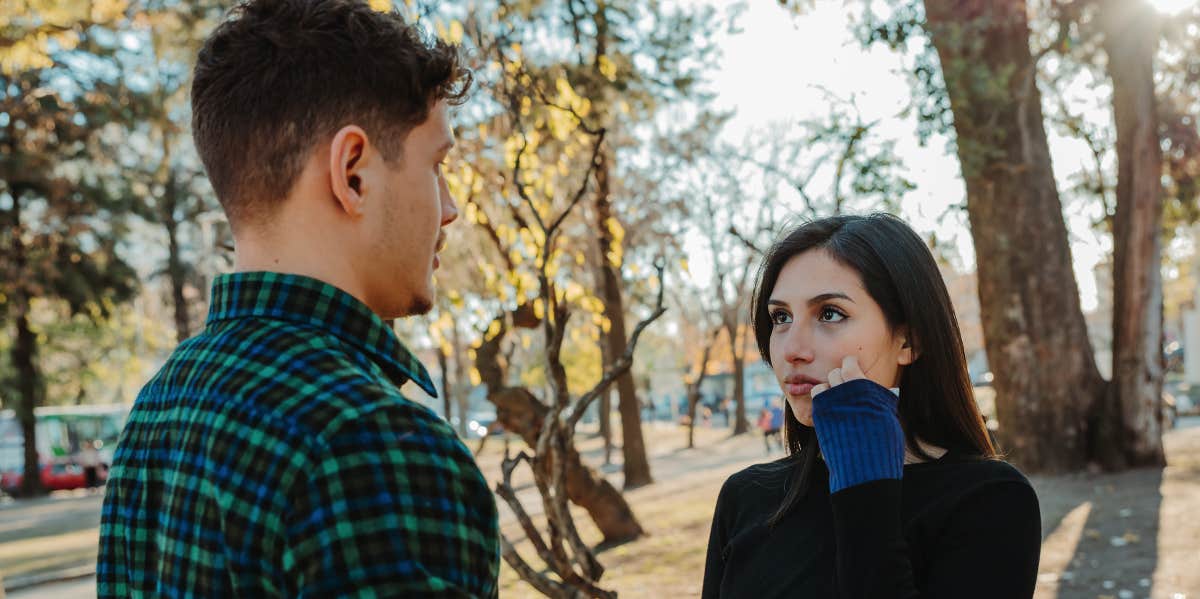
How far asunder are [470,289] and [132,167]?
16.9m

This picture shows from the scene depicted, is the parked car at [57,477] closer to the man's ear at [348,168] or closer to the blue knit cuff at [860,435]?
the blue knit cuff at [860,435]

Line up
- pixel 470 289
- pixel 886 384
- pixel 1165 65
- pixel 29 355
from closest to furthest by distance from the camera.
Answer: pixel 886 384 < pixel 1165 65 < pixel 470 289 < pixel 29 355

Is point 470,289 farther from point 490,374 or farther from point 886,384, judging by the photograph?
point 886,384

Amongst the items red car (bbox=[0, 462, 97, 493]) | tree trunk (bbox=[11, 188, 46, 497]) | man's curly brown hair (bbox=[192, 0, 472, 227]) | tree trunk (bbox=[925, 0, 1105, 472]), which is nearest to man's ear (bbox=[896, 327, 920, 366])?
man's curly brown hair (bbox=[192, 0, 472, 227])

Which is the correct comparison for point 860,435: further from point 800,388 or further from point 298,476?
point 298,476

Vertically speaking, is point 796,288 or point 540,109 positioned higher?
point 540,109

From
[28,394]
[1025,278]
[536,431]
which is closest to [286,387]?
[536,431]

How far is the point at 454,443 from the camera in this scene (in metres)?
1.19

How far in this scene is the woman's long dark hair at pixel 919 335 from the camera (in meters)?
2.57

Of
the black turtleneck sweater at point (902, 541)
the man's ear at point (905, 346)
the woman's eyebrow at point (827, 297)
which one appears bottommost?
the black turtleneck sweater at point (902, 541)

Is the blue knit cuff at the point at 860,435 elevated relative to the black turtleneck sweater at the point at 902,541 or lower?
elevated

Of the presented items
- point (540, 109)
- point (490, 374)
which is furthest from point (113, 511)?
point (490, 374)

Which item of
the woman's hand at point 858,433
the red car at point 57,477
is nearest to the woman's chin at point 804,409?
the woman's hand at point 858,433

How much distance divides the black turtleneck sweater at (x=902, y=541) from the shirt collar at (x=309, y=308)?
3.80 ft
